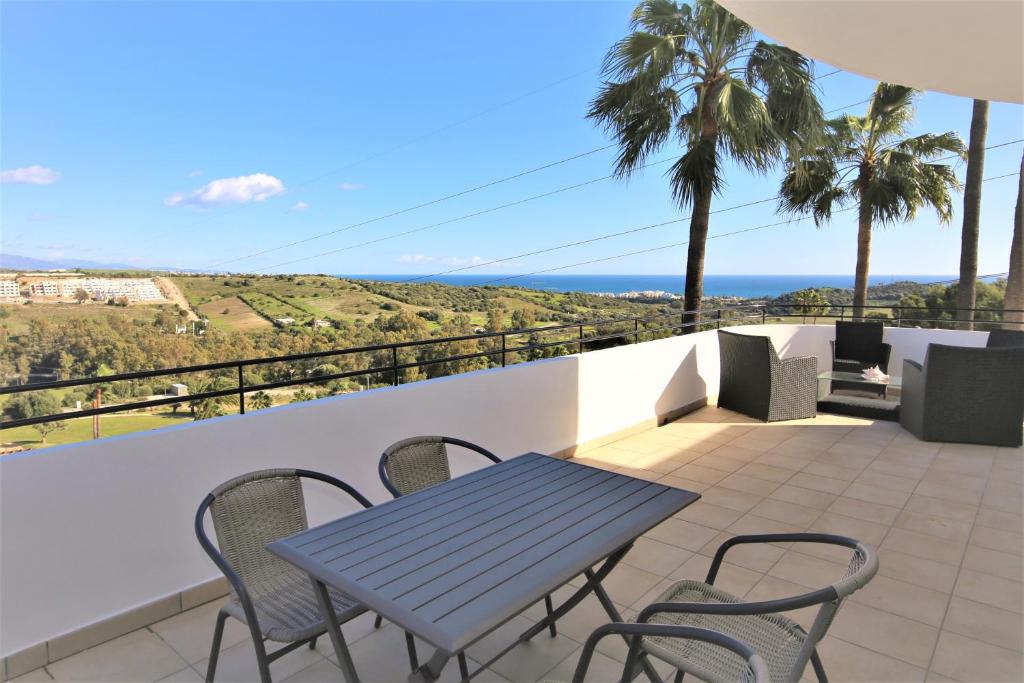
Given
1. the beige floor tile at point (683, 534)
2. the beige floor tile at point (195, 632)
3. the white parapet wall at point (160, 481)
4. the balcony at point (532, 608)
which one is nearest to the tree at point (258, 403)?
the white parapet wall at point (160, 481)

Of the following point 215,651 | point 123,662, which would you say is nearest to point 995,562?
point 215,651

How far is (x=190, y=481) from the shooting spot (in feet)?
7.29

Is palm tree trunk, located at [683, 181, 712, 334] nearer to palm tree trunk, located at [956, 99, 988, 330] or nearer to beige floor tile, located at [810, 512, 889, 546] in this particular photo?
beige floor tile, located at [810, 512, 889, 546]

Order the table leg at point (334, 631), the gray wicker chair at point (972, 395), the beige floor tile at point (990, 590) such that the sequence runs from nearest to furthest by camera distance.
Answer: the table leg at point (334, 631) < the beige floor tile at point (990, 590) < the gray wicker chair at point (972, 395)

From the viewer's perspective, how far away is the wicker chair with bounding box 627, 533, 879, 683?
1.18 m

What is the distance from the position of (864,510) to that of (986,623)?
3.58 ft

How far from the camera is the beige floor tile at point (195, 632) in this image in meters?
1.98

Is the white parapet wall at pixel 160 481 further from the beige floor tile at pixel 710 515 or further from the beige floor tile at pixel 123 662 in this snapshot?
the beige floor tile at pixel 710 515

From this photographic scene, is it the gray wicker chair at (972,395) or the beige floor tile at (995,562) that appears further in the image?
the gray wicker chair at (972,395)

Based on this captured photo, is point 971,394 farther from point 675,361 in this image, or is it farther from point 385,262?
point 385,262

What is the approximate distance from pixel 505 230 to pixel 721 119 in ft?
69.5

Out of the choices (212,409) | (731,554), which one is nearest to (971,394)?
(731,554)

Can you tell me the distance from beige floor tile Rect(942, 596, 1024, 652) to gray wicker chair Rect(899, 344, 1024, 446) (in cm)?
273

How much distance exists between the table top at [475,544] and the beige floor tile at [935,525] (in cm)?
207
